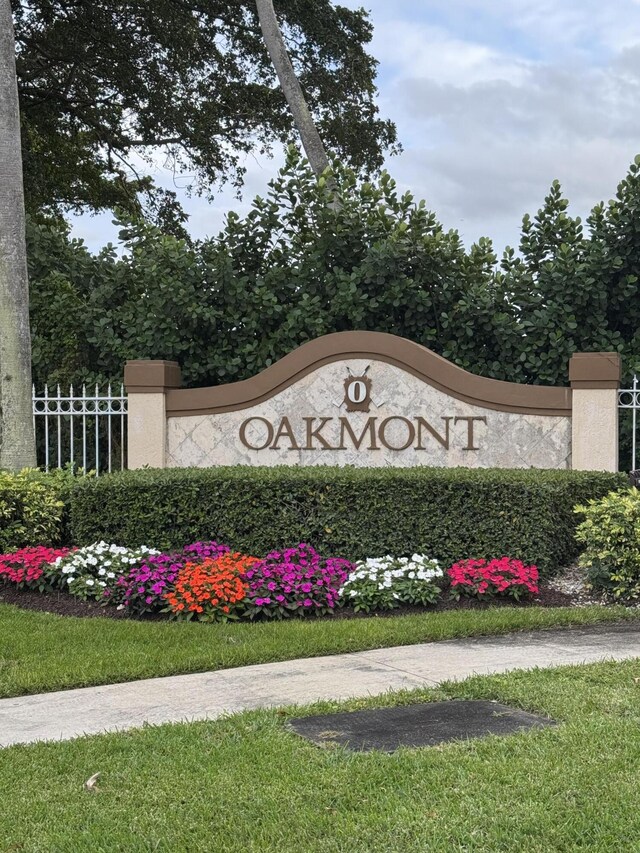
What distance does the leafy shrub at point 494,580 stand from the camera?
8.08 meters

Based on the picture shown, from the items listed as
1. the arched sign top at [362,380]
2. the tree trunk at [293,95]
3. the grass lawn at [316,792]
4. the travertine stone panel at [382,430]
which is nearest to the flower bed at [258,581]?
the travertine stone panel at [382,430]

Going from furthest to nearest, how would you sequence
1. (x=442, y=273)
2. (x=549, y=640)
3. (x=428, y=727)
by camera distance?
(x=442, y=273)
(x=549, y=640)
(x=428, y=727)

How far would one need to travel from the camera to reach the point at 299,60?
18859 mm

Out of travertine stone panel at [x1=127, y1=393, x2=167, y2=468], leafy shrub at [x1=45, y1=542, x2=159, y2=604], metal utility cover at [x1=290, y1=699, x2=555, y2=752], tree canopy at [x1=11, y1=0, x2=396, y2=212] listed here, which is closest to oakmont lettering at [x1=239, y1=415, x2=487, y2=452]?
travertine stone panel at [x1=127, y1=393, x2=167, y2=468]

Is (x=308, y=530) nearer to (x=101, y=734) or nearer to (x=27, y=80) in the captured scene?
(x=101, y=734)

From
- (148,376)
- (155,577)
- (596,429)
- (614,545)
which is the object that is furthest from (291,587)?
(148,376)

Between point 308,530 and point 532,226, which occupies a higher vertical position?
point 532,226

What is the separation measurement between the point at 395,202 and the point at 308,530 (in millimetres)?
5282

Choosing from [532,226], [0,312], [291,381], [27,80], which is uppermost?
[27,80]

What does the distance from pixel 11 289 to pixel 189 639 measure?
5852mm

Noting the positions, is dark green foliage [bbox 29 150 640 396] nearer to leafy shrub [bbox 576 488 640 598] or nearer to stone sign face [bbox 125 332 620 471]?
stone sign face [bbox 125 332 620 471]

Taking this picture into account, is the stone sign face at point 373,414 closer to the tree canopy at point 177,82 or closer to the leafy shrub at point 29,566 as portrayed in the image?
the leafy shrub at point 29,566

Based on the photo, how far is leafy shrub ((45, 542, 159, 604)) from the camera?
8.27 m

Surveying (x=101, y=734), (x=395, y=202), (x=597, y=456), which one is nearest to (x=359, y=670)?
(x=101, y=734)
